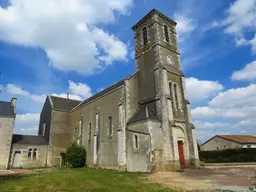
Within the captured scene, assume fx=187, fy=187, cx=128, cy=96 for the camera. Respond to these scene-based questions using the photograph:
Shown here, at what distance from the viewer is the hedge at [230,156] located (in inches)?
944

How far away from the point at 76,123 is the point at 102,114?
830 cm

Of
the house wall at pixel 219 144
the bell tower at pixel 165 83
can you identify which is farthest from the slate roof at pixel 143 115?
the house wall at pixel 219 144

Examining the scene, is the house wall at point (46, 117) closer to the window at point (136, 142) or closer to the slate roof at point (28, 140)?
the slate roof at point (28, 140)

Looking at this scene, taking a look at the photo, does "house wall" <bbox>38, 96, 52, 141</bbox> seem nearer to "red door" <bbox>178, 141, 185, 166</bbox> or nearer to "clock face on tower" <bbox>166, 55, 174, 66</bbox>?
"clock face on tower" <bbox>166, 55, 174, 66</bbox>

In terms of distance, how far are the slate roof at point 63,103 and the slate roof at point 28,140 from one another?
5491 millimetres

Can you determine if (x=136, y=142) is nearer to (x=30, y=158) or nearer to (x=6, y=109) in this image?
(x=30, y=158)

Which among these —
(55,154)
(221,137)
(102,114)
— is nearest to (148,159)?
(102,114)

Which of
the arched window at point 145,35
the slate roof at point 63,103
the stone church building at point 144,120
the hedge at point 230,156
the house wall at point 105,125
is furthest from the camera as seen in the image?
the slate roof at point 63,103

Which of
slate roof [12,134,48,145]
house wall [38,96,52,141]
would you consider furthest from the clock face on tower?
slate roof [12,134,48,145]

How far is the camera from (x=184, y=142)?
62.7 feet

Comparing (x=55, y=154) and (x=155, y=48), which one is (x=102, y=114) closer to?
(x=155, y=48)

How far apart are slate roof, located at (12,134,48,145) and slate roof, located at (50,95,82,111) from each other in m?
5.49

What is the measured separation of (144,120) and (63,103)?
20672 mm

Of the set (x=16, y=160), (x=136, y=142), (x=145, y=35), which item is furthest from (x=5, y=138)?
(x=145, y=35)
